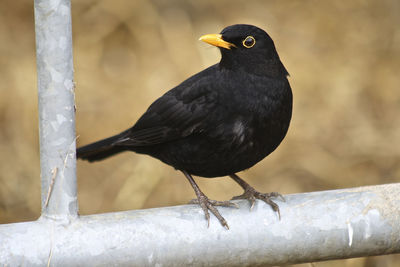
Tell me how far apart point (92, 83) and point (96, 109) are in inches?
8.9

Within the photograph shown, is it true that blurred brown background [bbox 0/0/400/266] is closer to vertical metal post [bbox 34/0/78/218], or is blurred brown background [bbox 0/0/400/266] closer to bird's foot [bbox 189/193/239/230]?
bird's foot [bbox 189/193/239/230]

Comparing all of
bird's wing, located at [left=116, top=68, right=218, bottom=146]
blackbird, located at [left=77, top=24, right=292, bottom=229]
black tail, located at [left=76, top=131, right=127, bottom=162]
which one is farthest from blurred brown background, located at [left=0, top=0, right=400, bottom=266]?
blackbird, located at [left=77, top=24, right=292, bottom=229]

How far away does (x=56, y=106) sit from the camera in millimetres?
2121

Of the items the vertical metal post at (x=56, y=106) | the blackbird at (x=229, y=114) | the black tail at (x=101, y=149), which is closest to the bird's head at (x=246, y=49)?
the blackbird at (x=229, y=114)

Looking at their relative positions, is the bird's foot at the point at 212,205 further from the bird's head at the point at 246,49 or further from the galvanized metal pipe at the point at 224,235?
the bird's head at the point at 246,49

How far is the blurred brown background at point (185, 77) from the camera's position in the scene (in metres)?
5.38

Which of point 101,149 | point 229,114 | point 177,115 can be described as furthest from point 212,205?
point 101,149

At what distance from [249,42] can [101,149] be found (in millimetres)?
919

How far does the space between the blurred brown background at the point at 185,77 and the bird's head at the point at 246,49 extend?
212 cm

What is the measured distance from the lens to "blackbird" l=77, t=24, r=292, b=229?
3.09 metres

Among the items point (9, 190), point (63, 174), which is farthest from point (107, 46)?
point (63, 174)

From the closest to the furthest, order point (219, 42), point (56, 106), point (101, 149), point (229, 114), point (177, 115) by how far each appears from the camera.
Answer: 1. point (56, 106)
2. point (229, 114)
3. point (219, 42)
4. point (177, 115)
5. point (101, 149)

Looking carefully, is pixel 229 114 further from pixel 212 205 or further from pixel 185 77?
pixel 185 77

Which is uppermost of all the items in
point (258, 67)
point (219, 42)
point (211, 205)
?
point (219, 42)
